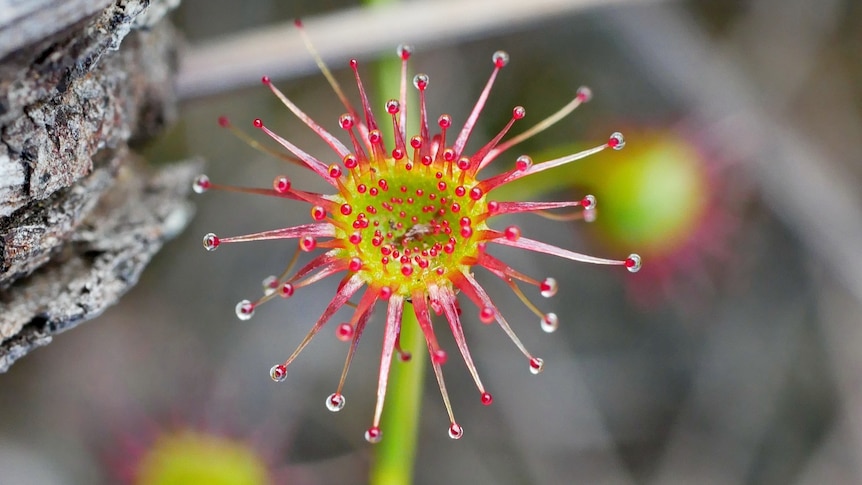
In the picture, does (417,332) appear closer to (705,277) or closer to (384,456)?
(384,456)

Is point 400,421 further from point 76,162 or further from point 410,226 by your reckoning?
point 76,162

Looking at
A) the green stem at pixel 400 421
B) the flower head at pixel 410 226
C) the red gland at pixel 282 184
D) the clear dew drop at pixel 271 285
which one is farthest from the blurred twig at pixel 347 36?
the clear dew drop at pixel 271 285

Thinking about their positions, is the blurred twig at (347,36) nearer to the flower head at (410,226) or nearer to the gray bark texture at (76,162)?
the gray bark texture at (76,162)

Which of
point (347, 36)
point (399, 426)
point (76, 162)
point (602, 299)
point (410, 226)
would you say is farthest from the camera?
point (602, 299)

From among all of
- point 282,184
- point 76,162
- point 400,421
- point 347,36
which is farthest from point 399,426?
point 347,36

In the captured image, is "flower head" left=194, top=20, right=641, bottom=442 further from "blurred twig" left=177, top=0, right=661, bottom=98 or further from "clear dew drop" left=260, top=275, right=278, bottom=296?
"blurred twig" left=177, top=0, right=661, bottom=98

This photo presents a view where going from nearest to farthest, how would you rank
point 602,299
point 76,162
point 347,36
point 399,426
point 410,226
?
point 76,162
point 410,226
point 399,426
point 347,36
point 602,299

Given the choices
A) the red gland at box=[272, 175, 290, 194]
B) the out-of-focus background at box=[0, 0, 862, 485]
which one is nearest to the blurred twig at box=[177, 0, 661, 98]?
the out-of-focus background at box=[0, 0, 862, 485]
